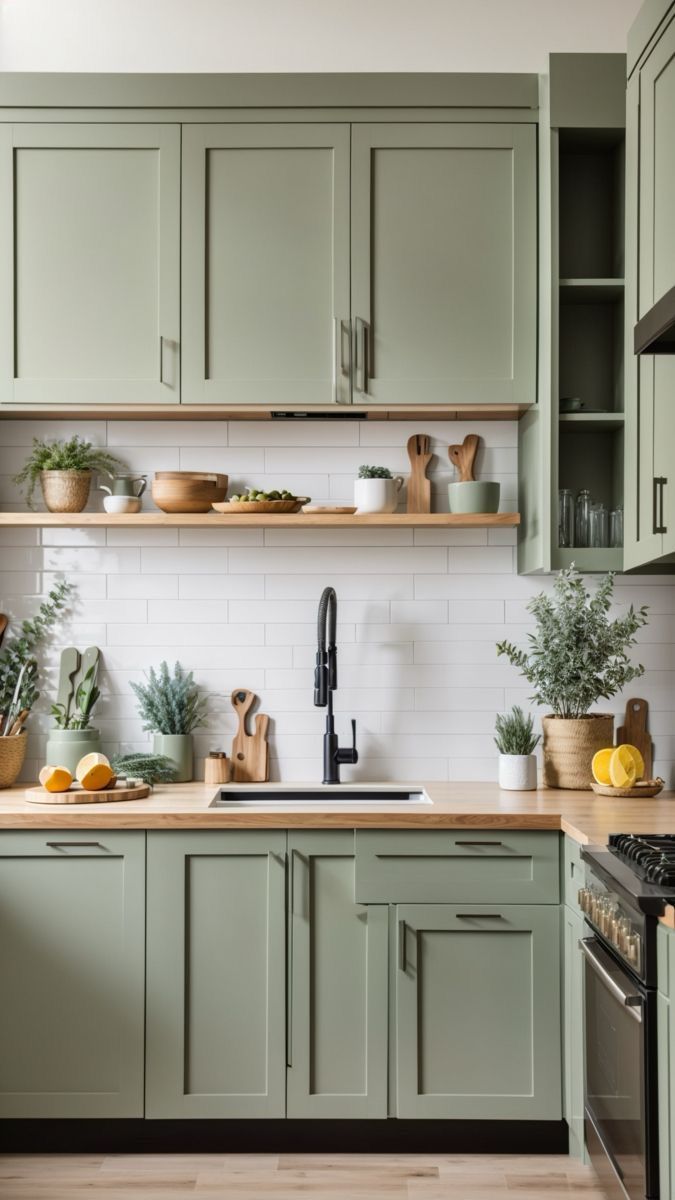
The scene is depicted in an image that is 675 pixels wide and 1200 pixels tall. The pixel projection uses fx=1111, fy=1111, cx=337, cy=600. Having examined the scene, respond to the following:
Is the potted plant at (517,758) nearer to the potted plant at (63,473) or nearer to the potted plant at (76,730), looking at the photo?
the potted plant at (76,730)

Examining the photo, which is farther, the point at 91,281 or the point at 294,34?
the point at 294,34

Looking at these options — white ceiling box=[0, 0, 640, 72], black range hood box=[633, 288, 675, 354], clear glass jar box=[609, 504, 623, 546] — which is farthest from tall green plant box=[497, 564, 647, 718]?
white ceiling box=[0, 0, 640, 72]

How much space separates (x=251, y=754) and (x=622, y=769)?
3.76 ft

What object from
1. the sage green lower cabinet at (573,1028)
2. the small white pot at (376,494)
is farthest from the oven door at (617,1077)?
the small white pot at (376,494)

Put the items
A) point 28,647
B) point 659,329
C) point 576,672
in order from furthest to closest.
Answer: point 28,647, point 576,672, point 659,329

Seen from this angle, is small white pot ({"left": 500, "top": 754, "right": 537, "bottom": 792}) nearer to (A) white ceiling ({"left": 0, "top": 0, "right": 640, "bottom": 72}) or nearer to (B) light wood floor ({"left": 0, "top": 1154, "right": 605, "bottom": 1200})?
(B) light wood floor ({"left": 0, "top": 1154, "right": 605, "bottom": 1200})

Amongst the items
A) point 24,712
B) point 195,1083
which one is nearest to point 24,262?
point 24,712

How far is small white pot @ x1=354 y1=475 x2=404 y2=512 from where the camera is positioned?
337 cm

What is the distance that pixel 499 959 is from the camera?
2.90 m

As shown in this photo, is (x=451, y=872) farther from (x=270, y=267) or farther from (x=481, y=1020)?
(x=270, y=267)

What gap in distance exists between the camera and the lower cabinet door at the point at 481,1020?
2.89 m

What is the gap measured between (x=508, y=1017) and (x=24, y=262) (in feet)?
8.19

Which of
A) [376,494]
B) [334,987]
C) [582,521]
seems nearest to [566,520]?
[582,521]

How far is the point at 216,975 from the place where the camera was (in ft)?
9.55
